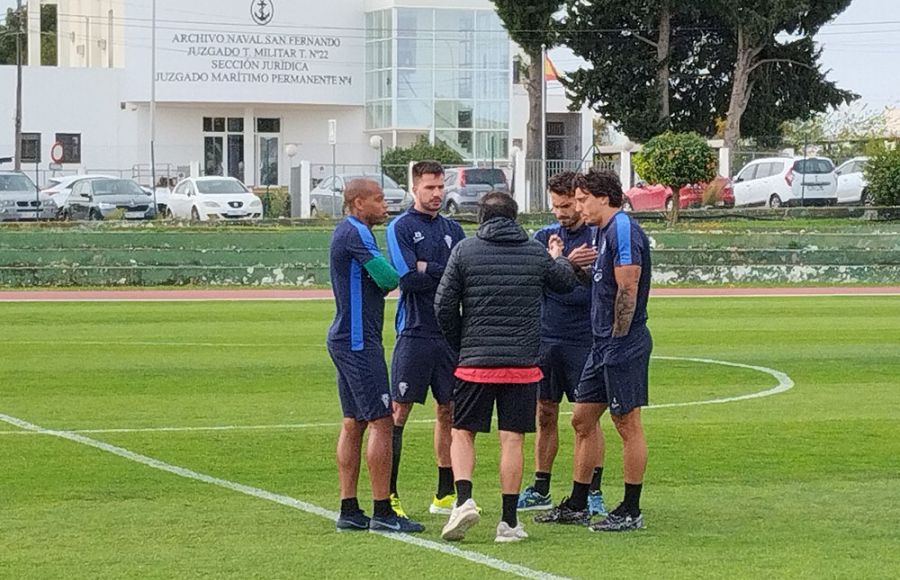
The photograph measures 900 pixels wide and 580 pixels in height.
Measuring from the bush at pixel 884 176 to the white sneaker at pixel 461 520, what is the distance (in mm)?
34565

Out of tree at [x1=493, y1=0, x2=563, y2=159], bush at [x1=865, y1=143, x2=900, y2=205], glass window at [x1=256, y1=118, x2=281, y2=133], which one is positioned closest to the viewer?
bush at [x1=865, y1=143, x2=900, y2=205]

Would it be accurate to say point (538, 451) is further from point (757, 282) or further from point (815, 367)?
point (757, 282)

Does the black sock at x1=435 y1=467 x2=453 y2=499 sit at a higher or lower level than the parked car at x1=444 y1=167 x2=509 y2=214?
lower

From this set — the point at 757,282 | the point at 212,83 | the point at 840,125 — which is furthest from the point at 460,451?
the point at 840,125

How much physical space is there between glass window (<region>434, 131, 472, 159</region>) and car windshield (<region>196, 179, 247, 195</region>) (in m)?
23.0

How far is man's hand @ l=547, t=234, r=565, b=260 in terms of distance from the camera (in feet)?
32.4

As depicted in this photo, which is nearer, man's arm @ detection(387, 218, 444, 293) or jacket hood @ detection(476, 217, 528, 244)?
jacket hood @ detection(476, 217, 528, 244)

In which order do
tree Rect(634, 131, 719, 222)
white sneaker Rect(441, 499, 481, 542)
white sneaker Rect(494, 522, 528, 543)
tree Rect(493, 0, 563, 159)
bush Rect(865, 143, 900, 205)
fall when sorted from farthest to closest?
tree Rect(493, 0, 563, 159) < tree Rect(634, 131, 719, 222) < bush Rect(865, 143, 900, 205) < white sneaker Rect(494, 522, 528, 543) < white sneaker Rect(441, 499, 481, 542)

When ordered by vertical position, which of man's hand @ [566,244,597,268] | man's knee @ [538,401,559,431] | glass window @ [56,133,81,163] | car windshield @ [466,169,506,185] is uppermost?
glass window @ [56,133,81,163]

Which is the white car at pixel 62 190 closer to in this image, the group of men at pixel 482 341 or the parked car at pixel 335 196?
the parked car at pixel 335 196

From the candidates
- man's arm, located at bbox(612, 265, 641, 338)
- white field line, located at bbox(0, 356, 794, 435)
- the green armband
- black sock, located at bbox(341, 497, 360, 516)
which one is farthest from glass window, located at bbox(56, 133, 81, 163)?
man's arm, located at bbox(612, 265, 641, 338)

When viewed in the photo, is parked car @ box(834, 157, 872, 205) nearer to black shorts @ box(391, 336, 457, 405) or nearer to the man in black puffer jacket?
black shorts @ box(391, 336, 457, 405)

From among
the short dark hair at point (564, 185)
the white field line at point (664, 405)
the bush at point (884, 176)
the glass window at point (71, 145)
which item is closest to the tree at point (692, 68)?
the bush at point (884, 176)

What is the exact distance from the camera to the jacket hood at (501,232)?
9.13m
